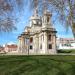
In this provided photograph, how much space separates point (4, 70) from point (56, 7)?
40.5ft

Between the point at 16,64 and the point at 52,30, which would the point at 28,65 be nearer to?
the point at 16,64

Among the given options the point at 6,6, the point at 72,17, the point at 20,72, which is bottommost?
the point at 20,72

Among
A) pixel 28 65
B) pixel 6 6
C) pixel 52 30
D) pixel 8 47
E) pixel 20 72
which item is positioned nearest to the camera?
pixel 20 72

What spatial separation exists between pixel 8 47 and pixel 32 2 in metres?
165

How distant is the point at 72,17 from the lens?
2475 cm

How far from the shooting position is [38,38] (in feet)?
398

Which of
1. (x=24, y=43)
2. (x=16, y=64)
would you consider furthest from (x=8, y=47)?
(x=16, y=64)

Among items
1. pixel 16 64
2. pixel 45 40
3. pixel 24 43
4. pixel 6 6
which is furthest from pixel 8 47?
pixel 16 64

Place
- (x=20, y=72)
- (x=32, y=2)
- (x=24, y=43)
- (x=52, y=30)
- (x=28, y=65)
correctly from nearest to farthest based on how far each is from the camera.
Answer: (x=20, y=72) < (x=28, y=65) < (x=32, y=2) < (x=52, y=30) < (x=24, y=43)

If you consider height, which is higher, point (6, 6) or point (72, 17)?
point (6, 6)

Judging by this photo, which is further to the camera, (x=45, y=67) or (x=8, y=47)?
(x=8, y=47)

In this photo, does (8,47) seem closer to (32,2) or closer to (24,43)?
(24,43)

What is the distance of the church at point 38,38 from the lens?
106000 millimetres

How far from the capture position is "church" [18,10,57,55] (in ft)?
348
